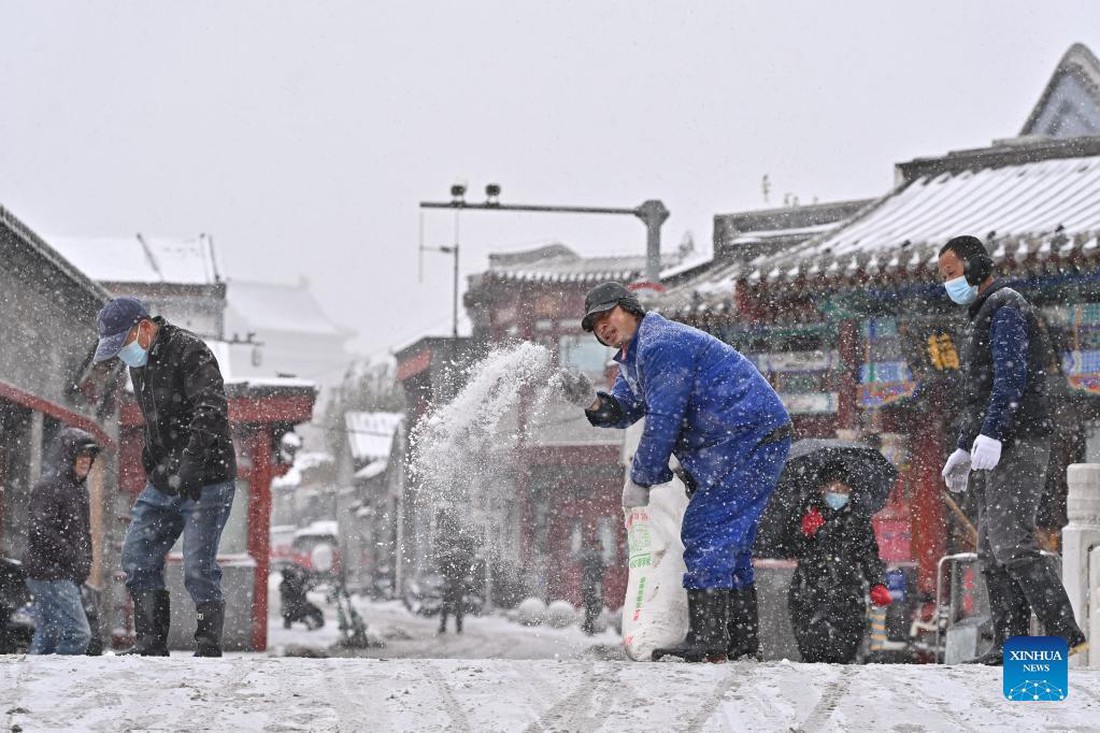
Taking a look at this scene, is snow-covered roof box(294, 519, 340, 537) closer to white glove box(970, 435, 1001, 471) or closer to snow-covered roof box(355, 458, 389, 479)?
snow-covered roof box(355, 458, 389, 479)

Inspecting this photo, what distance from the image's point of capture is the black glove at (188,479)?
19.9 feet

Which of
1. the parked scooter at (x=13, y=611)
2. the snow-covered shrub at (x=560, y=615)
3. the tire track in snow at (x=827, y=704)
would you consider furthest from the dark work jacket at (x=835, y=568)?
the snow-covered shrub at (x=560, y=615)

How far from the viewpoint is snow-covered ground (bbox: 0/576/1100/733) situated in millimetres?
4004

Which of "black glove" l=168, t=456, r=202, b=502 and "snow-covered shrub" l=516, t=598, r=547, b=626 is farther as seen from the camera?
"snow-covered shrub" l=516, t=598, r=547, b=626

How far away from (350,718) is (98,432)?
570 inches

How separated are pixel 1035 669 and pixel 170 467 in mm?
3532

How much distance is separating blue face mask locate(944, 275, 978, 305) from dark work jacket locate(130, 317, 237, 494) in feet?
10.0

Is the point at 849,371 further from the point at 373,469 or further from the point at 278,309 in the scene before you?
the point at 278,309

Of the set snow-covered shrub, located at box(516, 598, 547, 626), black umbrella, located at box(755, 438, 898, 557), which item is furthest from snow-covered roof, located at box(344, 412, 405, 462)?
black umbrella, located at box(755, 438, 898, 557)

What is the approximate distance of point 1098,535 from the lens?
23.3 feet

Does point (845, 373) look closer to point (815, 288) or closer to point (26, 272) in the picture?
point (815, 288)

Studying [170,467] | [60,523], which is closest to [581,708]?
[170,467]

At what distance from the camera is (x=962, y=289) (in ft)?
20.3

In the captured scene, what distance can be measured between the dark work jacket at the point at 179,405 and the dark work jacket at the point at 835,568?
3.16 m
